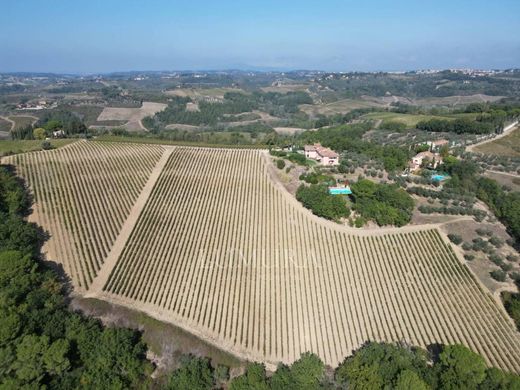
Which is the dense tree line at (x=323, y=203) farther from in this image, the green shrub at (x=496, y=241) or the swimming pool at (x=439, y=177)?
the swimming pool at (x=439, y=177)

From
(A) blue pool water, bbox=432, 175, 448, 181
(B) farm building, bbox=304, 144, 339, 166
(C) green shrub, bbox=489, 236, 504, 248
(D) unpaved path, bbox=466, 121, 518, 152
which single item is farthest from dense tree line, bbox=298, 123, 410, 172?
(C) green shrub, bbox=489, 236, 504, 248

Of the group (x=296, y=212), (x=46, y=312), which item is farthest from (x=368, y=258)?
(x=46, y=312)

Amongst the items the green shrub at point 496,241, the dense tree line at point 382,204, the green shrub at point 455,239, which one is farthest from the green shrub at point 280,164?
the green shrub at point 496,241

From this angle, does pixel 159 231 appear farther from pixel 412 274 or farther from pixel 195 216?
pixel 412 274

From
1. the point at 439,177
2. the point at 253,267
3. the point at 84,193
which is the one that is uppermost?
the point at 84,193

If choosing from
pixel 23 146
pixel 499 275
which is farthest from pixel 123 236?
pixel 499 275

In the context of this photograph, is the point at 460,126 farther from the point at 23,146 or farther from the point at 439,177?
the point at 23,146
